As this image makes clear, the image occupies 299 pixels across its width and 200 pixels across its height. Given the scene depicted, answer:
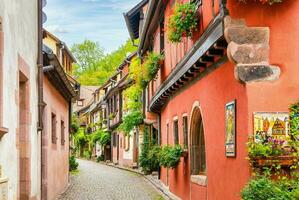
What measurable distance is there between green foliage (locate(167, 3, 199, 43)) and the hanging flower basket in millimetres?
4267

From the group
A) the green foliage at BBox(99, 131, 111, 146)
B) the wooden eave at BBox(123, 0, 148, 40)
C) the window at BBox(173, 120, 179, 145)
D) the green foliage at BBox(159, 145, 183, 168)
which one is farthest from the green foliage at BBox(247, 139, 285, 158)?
the green foliage at BBox(99, 131, 111, 146)

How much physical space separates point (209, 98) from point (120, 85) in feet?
96.8

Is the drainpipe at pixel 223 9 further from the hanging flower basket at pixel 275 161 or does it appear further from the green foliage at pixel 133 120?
the green foliage at pixel 133 120

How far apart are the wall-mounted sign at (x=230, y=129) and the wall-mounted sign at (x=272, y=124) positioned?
2.51ft

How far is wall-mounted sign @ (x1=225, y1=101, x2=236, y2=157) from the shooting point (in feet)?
30.4

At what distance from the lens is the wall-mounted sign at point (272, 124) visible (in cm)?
844

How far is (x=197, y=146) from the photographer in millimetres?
14125

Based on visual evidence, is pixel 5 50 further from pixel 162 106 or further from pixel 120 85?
pixel 120 85

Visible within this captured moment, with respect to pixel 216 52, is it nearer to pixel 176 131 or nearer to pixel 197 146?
pixel 197 146

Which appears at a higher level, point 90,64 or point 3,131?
point 90,64

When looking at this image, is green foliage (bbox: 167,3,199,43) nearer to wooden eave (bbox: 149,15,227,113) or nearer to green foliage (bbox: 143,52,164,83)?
wooden eave (bbox: 149,15,227,113)

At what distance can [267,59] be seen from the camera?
28.5 ft

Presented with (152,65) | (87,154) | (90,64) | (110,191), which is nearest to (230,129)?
(152,65)

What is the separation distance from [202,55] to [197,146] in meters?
3.94
